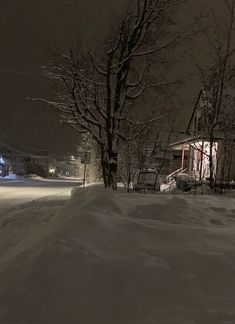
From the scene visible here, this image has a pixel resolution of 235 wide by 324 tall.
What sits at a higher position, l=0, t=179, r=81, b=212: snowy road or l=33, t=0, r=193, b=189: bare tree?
l=33, t=0, r=193, b=189: bare tree

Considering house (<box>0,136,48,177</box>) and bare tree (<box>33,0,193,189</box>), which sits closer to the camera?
bare tree (<box>33,0,193,189</box>)

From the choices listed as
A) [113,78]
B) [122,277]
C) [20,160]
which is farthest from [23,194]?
[20,160]

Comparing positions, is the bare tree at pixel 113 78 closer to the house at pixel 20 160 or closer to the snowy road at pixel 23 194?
the snowy road at pixel 23 194

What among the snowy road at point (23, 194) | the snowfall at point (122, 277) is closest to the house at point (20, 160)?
the snowy road at point (23, 194)

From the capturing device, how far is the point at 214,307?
158 inches

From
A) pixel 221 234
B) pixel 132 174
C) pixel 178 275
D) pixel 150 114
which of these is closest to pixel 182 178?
pixel 150 114

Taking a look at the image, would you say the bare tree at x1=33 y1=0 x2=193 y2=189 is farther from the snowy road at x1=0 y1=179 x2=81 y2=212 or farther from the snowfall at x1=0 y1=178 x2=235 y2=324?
the snowfall at x1=0 y1=178 x2=235 y2=324

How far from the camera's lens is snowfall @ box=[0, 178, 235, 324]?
409cm

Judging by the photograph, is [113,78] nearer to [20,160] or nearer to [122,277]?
[122,277]

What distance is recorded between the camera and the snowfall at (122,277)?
161 inches

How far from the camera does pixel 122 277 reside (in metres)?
4.69

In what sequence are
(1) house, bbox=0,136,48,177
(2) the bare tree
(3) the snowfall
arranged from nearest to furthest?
1. (3) the snowfall
2. (2) the bare tree
3. (1) house, bbox=0,136,48,177

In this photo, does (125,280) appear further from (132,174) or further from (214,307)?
(132,174)

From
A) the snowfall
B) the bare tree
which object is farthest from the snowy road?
the snowfall
